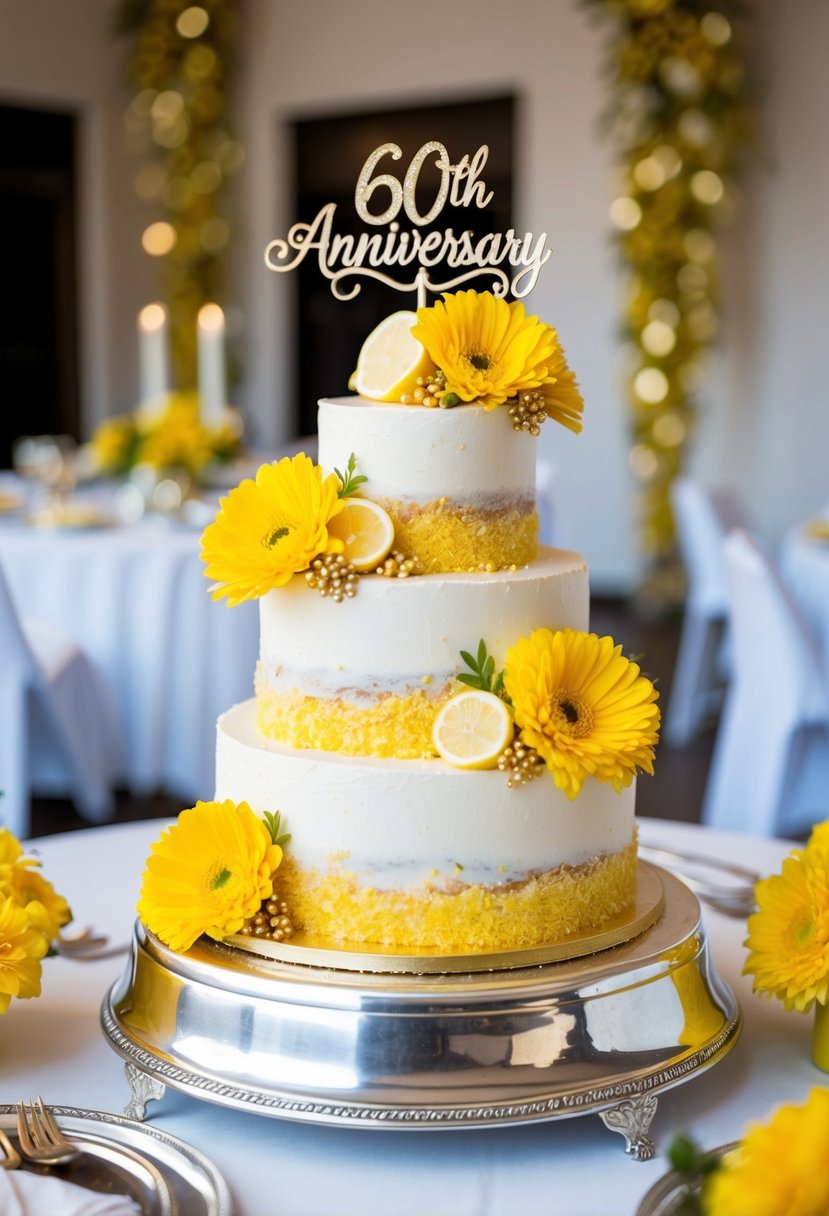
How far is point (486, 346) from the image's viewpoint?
1.53 meters

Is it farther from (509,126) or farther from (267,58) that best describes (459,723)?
(267,58)

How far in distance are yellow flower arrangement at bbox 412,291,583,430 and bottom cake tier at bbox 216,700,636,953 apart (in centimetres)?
41

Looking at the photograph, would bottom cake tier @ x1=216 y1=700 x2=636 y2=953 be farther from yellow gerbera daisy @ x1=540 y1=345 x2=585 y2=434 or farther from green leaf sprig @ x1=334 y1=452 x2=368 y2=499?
yellow gerbera daisy @ x1=540 y1=345 x2=585 y2=434

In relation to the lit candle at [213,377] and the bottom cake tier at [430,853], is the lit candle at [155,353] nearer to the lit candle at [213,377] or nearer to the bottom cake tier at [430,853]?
the lit candle at [213,377]

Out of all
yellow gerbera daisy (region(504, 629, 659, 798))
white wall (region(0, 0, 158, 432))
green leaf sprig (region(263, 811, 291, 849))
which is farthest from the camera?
white wall (region(0, 0, 158, 432))

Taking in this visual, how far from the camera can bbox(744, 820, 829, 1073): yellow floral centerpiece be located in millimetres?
1416

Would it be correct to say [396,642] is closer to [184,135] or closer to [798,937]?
[798,937]

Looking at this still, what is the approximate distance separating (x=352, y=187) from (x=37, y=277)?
2440 mm

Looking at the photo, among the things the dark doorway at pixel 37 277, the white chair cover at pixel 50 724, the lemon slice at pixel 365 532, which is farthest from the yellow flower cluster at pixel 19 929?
the dark doorway at pixel 37 277

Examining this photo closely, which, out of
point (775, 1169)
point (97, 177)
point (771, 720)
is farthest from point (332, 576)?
point (97, 177)

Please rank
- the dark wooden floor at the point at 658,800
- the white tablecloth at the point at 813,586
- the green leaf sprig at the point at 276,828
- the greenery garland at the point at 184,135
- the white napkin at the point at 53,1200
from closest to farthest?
1. the white napkin at the point at 53,1200
2. the green leaf sprig at the point at 276,828
3. the white tablecloth at the point at 813,586
4. the dark wooden floor at the point at 658,800
5. the greenery garland at the point at 184,135

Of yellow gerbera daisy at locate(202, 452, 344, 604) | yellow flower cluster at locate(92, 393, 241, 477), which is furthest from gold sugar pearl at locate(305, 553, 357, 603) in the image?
yellow flower cluster at locate(92, 393, 241, 477)

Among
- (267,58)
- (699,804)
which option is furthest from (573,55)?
(699,804)

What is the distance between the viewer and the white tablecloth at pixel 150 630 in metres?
4.48
